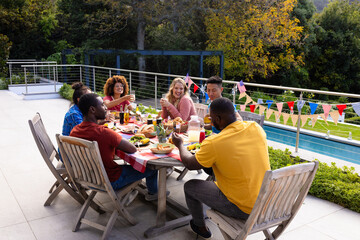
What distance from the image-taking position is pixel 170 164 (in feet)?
8.02

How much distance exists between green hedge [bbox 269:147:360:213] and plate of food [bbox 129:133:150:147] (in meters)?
1.95

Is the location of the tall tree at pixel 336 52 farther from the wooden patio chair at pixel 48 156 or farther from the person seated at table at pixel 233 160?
the person seated at table at pixel 233 160

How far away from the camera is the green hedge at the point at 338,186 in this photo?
330 cm

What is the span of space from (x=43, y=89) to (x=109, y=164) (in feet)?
34.9

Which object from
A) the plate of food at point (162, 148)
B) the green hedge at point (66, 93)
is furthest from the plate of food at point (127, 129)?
the green hedge at point (66, 93)

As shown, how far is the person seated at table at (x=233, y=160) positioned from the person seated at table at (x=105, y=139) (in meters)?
0.61

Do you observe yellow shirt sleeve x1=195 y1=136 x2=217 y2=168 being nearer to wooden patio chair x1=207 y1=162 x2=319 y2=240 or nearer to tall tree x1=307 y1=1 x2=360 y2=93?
wooden patio chair x1=207 y1=162 x2=319 y2=240

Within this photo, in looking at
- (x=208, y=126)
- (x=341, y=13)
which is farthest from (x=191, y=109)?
(x=341, y=13)

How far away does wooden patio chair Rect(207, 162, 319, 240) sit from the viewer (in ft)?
6.12

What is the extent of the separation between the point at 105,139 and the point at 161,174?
0.55 metres

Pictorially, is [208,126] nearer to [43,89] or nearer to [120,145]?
[120,145]

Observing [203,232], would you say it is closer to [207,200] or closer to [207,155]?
[207,200]

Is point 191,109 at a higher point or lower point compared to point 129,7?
lower

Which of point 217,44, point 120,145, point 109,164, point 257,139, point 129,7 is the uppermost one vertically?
point 129,7
